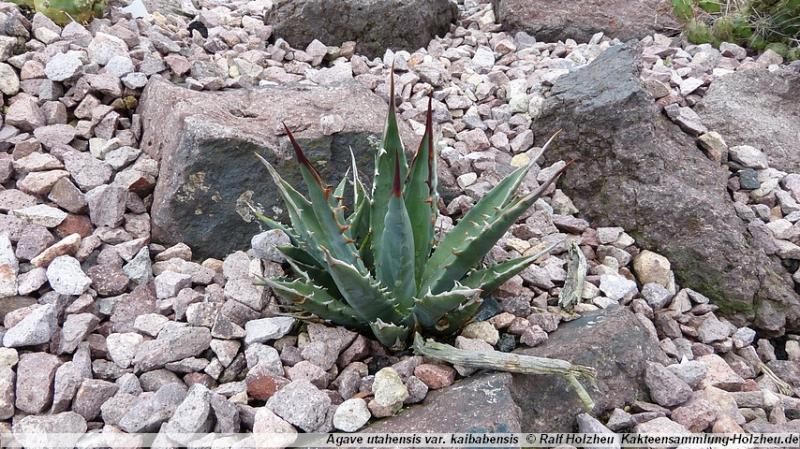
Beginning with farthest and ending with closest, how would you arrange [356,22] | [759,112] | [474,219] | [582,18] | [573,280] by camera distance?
[582,18]
[356,22]
[759,112]
[573,280]
[474,219]

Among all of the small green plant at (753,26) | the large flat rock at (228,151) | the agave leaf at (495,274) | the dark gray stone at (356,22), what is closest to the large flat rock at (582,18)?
the small green plant at (753,26)

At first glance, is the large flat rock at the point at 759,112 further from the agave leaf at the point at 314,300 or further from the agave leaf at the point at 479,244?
the agave leaf at the point at 314,300

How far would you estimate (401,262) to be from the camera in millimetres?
1754

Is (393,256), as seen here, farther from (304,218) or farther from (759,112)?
(759,112)

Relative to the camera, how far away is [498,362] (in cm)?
173

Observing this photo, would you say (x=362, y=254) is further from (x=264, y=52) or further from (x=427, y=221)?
(x=264, y=52)

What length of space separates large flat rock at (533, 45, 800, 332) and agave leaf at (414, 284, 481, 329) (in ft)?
3.99

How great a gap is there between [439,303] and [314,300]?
388 millimetres

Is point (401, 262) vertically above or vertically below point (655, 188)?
above

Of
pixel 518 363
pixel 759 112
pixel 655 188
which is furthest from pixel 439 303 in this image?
pixel 759 112

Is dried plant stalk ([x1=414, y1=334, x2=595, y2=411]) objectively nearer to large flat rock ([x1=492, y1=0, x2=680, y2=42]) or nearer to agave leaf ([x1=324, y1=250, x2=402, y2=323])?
agave leaf ([x1=324, y1=250, x2=402, y2=323])

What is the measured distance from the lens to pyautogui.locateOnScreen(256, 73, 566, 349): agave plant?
1.73 metres

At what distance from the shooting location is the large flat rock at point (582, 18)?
4.34 meters

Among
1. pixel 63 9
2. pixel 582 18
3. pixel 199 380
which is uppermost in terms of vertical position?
pixel 63 9
